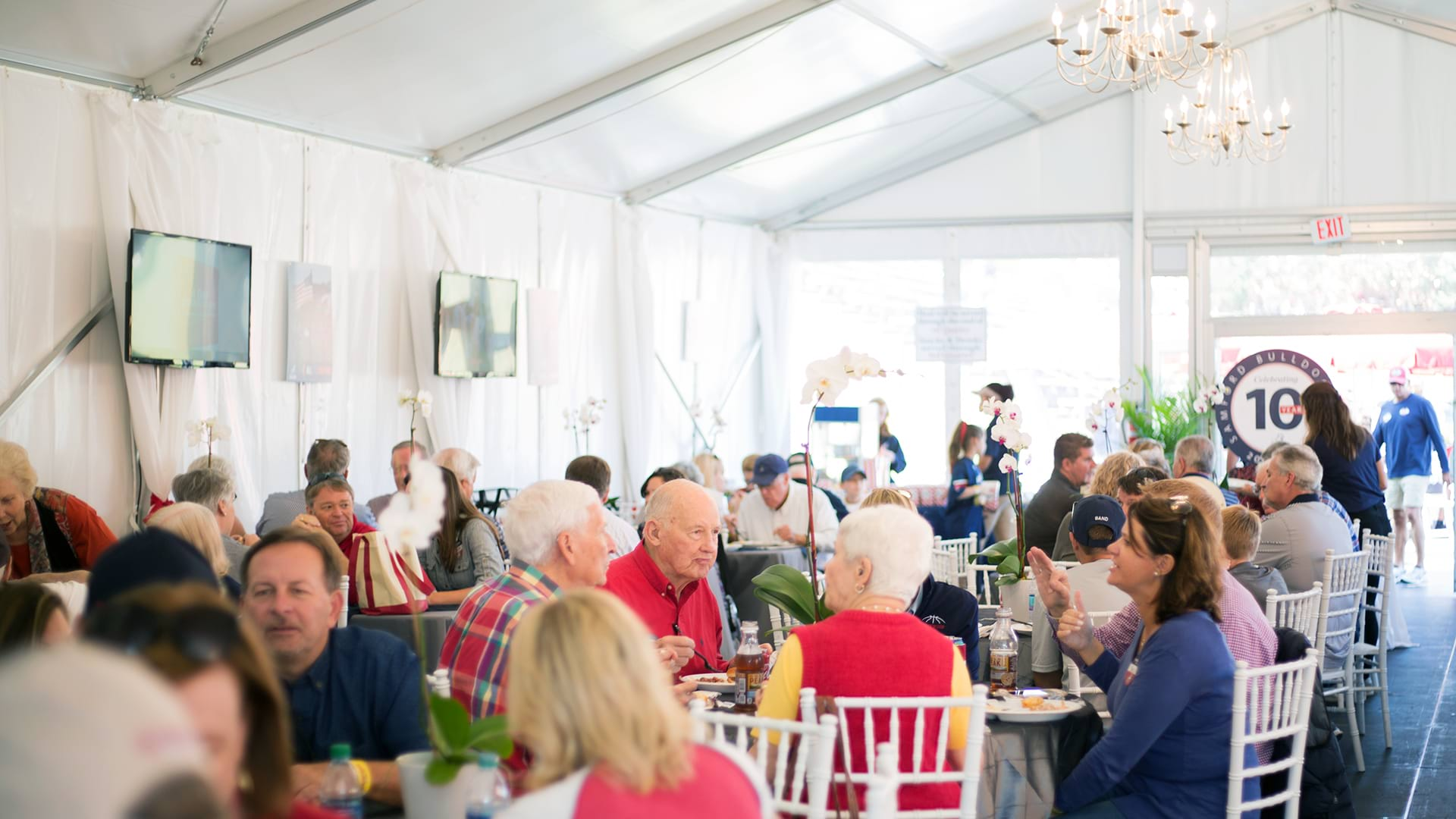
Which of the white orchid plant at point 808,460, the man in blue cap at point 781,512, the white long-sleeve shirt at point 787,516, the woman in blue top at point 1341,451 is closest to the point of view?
the white orchid plant at point 808,460

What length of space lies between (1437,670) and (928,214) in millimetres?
6198

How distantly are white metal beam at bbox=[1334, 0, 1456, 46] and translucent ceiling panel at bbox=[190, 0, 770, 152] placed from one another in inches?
259

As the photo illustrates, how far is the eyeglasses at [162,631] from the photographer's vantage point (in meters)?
1.17

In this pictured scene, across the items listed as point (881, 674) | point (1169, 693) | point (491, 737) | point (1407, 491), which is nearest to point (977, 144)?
point (1407, 491)

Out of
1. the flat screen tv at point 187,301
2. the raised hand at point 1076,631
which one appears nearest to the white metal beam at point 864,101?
the flat screen tv at point 187,301

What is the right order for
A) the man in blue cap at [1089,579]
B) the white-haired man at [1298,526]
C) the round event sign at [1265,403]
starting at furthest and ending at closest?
the round event sign at [1265,403] → the white-haired man at [1298,526] → the man in blue cap at [1089,579]

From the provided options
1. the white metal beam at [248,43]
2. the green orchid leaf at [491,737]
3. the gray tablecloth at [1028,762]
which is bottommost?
the gray tablecloth at [1028,762]

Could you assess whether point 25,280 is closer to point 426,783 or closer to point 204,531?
point 204,531

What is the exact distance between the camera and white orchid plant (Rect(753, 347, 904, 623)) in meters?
3.53

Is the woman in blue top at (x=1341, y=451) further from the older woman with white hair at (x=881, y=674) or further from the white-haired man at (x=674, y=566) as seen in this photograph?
the older woman with white hair at (x=881, y=674)

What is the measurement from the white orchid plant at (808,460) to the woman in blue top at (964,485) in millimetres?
5423

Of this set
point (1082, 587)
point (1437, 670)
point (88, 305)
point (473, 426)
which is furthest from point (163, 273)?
point (1437, 670)

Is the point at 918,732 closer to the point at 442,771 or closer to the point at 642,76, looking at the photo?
the point at 442,771

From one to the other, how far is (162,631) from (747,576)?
5840mm
